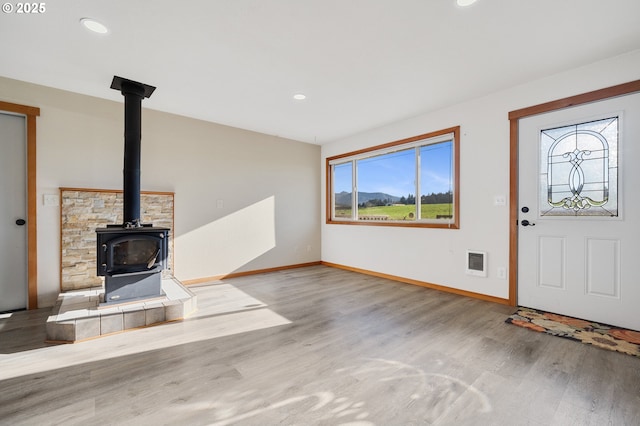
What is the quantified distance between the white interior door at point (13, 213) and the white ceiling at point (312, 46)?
636mm

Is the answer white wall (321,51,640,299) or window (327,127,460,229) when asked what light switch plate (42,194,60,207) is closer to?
window (327,127,460,229)

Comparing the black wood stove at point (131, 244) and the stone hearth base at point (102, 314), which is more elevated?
the black wood stove at point (131, 244)

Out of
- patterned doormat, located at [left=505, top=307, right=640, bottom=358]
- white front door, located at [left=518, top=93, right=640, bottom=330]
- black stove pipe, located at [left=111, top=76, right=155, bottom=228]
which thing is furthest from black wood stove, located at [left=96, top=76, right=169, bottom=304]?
white front door, located at [left=518, top=93, right=640, bottom=330]

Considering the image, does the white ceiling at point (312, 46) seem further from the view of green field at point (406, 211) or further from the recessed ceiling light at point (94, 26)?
the view of green field at point (406, 211)

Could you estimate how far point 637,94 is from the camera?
99.8 inches

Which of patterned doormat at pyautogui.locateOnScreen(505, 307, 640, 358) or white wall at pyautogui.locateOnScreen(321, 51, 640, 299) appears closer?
patterned doormat at pyautogui.locateOnScreen(505, 307, 640, 358)

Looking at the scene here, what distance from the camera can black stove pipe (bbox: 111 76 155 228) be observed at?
9.64ft

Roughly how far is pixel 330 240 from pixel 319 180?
1.26 meters

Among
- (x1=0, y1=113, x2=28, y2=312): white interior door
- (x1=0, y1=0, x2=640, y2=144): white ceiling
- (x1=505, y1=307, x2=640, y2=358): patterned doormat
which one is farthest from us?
(x1=0, y1=113, x2=28, y2=312): white interior door

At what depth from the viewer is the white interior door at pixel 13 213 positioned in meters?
3.03

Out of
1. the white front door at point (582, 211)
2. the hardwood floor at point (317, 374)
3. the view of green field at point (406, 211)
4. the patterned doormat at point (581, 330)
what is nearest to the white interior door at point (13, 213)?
the hardwood floor at point (317, 374)

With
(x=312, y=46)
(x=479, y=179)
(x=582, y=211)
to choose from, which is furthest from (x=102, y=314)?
(x=582, y=211)

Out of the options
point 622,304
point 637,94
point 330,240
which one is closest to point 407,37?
point 637,94

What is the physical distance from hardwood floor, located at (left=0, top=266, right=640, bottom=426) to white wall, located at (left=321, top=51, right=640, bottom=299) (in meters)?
0.90
